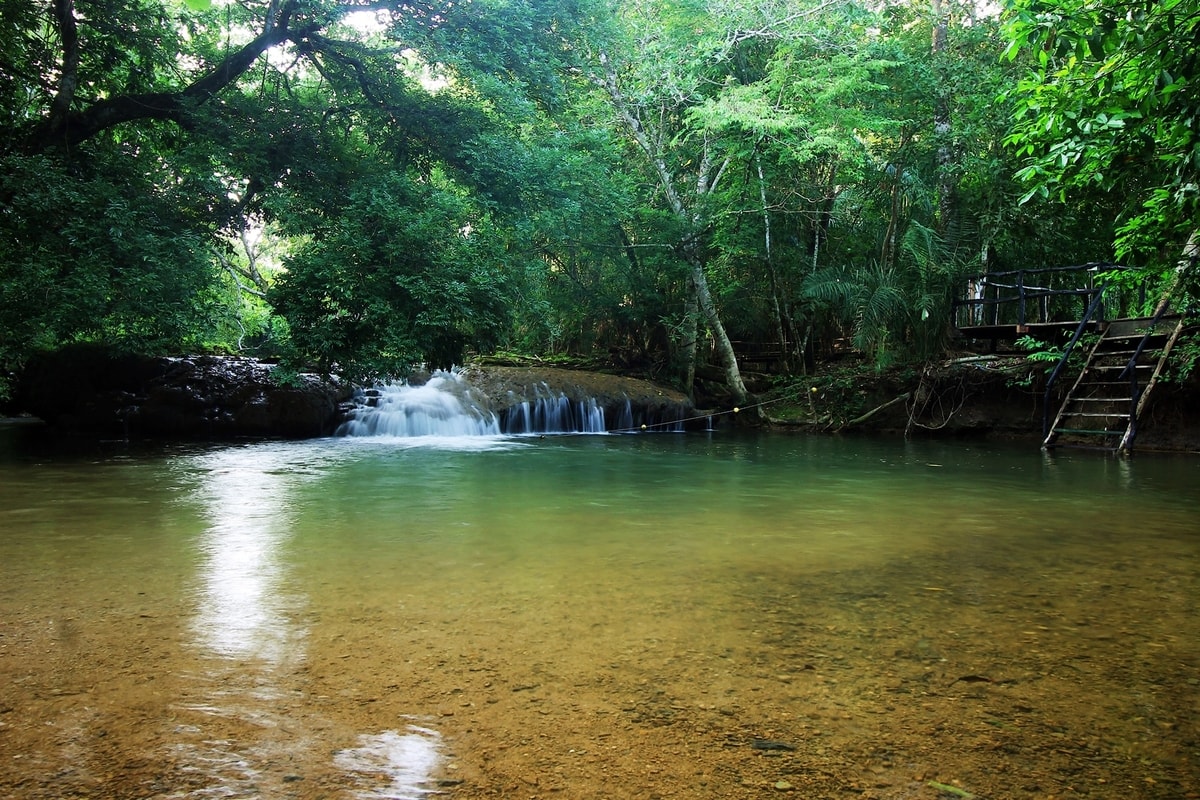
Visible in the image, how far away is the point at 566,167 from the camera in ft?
36.2

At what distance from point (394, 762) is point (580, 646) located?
0.94 m

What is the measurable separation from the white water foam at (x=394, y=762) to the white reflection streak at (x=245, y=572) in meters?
0.76

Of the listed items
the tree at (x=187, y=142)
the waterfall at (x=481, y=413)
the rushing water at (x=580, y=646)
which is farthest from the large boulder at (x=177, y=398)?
the rushing water at (x=580, y=646)

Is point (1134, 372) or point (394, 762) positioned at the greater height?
point (1134, 372)

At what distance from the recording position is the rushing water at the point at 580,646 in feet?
6.07

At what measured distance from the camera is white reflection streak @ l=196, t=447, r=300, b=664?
274 cm

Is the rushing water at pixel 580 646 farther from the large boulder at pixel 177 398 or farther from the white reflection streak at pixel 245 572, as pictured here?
the large boulder at pixel 177 398

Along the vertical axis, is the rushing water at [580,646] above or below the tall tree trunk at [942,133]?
below

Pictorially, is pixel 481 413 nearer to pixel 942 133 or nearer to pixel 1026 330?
pixel 1026 330

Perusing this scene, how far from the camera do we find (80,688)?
2.27 metres

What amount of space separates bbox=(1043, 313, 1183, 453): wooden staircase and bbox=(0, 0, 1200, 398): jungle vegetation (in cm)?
155

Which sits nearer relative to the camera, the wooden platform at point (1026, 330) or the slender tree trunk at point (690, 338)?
the wooden platform at point (1026, 330)

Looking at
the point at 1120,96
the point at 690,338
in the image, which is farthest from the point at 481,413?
the point at 1120,96

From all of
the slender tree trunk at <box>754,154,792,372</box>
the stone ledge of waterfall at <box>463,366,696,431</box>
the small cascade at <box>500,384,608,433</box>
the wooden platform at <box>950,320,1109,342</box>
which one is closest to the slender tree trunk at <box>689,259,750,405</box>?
the stone ledge of waterfall at <box>463,366,696,431</box>
